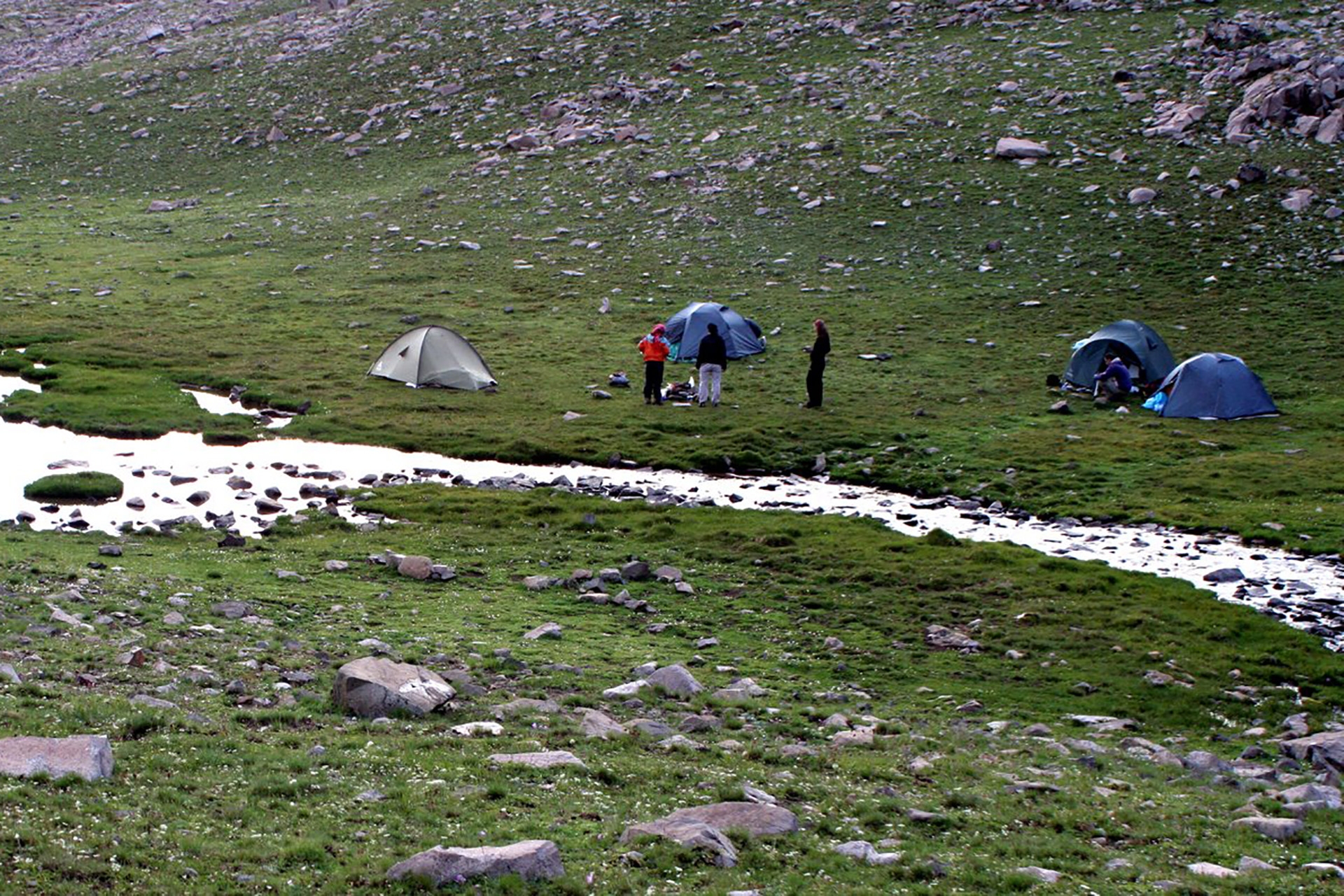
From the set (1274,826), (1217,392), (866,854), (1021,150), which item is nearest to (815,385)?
(1217,392)

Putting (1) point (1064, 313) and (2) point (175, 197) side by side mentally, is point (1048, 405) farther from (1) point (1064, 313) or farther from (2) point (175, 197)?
(2) point (175, 197)

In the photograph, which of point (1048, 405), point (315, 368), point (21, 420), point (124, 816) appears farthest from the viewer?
point (315, 368)

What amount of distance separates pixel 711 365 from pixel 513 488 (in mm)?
8853

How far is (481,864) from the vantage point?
9.64 metres

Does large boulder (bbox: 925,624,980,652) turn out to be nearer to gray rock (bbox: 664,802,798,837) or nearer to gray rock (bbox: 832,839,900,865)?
gray rock (bbox: 664,802,798,837)

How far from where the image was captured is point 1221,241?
4800 cm

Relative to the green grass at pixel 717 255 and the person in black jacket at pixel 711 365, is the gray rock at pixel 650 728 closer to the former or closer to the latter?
the green grass at pixel 717 255

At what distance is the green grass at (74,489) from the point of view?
2525cm

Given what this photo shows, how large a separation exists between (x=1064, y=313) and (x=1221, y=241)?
8669 mm

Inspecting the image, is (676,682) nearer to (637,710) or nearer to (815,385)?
(637,710)

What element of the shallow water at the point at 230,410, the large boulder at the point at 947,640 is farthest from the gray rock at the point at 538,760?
the shallow water at the point at 230,410

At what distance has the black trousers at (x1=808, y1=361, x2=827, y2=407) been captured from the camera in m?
34.3

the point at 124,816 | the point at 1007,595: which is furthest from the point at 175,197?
the point at 124,816

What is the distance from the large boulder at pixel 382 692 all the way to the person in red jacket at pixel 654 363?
69.0ft
